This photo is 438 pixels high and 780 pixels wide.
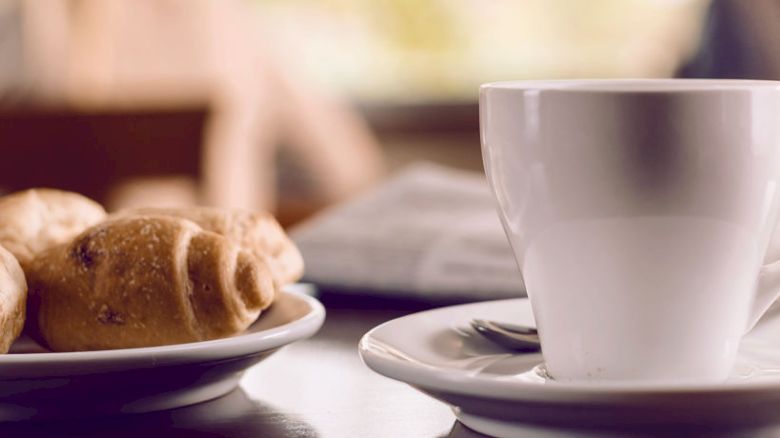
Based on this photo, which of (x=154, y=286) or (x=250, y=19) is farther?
(x=250, y=19)

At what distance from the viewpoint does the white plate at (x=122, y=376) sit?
38cm

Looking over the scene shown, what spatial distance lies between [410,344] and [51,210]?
0.60 feet

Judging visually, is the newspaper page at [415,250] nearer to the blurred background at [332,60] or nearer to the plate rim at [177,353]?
the plate rim at [177,353]

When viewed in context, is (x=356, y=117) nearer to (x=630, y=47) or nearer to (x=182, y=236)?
(x=630, y=47)

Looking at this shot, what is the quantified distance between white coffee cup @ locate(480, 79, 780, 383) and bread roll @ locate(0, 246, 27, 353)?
175 mm

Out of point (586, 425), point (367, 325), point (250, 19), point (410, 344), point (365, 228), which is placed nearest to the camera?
point (586, 425)

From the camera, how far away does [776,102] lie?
37 centimetres

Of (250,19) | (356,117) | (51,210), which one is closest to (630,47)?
(356,117)

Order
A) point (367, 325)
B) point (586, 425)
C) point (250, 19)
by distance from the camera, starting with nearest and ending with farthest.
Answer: point (586, 425) → point (367, 325) → point (250, 19)

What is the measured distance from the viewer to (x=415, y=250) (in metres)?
0.74

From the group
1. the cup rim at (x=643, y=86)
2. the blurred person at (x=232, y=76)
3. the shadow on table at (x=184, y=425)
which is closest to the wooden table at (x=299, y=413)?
the shadow on table at (x=184, y=425)

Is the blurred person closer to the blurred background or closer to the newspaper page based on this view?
the blurred background

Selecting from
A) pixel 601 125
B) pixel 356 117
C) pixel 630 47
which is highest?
pixel 601 125

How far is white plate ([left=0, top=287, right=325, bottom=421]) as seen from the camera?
14.8 inches
